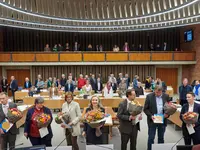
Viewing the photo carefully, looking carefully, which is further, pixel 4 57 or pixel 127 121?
pixel 4 57

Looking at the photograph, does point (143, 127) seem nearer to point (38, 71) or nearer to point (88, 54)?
point (88, 54)

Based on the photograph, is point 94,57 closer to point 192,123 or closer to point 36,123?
point 36,123

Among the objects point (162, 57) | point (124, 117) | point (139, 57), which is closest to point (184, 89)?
point (124, 117)

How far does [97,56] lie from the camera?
14.8m

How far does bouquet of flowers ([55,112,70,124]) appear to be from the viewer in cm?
375

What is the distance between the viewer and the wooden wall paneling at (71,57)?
48.1 feet

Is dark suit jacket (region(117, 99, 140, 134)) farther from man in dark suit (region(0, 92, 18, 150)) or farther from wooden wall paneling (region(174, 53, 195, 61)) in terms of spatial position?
wooden wall paneling (region(174, 53, 195, 61))

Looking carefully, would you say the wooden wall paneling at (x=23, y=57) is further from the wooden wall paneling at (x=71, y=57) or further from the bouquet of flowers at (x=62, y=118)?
the bouquet of flowers at (x=62, y=118)

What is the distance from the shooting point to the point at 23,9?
31.0 ft

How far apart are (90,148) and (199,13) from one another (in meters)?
8.31

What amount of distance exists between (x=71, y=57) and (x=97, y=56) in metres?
1.80

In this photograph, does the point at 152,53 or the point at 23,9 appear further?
the point at 152,53

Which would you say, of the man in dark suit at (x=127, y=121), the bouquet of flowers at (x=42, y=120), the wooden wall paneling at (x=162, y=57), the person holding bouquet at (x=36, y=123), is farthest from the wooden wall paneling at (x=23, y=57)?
the man in dark suit at (x=127, y=121)

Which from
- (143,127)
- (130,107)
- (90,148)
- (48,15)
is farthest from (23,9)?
(90,148)
